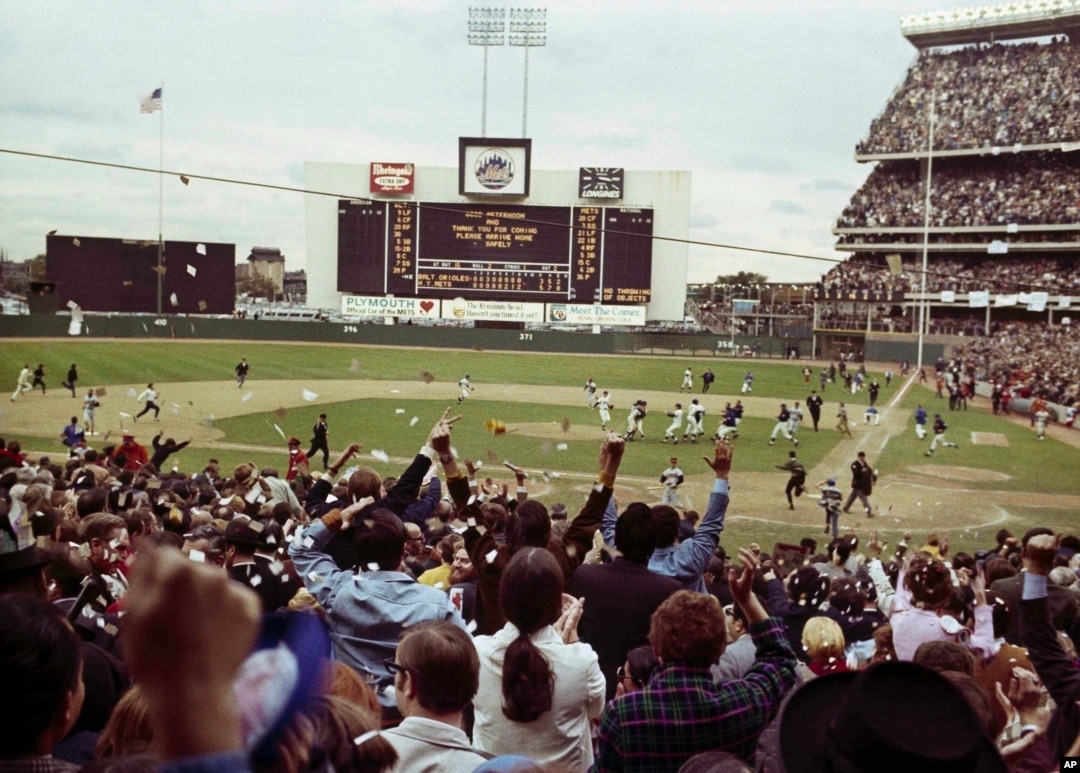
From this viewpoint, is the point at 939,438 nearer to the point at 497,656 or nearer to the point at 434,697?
the point at 497,656

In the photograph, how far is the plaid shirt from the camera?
10.8ft

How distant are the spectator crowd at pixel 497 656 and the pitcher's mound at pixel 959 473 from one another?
1833cm

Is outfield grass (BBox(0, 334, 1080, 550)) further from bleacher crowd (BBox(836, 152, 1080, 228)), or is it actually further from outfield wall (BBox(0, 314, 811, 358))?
bleacher crowd (BBox(836, 152, 1080, 228))

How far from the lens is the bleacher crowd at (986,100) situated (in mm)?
67250

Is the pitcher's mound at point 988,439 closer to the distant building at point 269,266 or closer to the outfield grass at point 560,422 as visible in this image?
the outfield grass at point 560,422

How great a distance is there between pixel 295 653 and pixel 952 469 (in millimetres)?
28341

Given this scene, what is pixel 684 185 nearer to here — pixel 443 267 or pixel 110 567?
pixel 443 267

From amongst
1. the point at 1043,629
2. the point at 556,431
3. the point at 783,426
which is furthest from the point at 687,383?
the point at 1043,629

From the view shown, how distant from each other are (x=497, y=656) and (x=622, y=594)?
1.21 meters

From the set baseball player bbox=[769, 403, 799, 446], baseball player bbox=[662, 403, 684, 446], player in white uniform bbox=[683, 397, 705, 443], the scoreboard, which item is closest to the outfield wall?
the scoreboard

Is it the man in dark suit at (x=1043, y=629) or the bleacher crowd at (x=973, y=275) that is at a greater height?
the bleacher crowd at (x=973, y=275)

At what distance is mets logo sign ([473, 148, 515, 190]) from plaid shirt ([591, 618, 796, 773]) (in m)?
61.2

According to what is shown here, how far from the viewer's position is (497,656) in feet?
12.8

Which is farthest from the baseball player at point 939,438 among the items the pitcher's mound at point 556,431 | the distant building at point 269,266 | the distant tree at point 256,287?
the distant building at point 269,266
